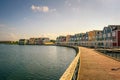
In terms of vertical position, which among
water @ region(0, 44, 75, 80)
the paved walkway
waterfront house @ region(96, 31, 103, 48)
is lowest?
water @ region(0, 44, 75, 80)

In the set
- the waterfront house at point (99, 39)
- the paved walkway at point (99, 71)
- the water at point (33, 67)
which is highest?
the waterfront house at point (99, 39)

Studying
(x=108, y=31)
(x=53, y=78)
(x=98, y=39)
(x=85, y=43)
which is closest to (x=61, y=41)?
(x=85, y=43)

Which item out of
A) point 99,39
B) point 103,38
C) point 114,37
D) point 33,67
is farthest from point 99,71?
point 99,39

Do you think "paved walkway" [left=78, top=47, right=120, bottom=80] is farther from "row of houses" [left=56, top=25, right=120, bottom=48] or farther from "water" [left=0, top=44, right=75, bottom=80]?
"row of houses" [left=56, top=25, right=120, bottom=48]

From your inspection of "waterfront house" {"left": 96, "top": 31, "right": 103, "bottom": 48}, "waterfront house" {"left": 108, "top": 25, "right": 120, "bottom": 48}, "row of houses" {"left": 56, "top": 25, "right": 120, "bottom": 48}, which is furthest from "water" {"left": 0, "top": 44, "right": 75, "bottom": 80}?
"waterfront house" {"left": 96, "top": 31, "right": 103, "bottom": 48}

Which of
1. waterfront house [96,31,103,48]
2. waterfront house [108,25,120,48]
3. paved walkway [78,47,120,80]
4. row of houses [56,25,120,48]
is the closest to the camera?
paved walkway [78,47,120,80]

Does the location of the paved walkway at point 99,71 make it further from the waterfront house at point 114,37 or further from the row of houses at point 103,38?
the row of houses at point 103,38

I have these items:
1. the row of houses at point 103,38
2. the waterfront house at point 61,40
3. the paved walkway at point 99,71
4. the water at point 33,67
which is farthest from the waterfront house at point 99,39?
the waterfront house at point 61,40

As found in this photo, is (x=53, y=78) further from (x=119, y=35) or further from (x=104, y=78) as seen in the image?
(x=119, y=35)

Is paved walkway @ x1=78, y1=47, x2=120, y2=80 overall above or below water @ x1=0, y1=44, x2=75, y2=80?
above

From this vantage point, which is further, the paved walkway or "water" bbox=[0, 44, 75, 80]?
"water" bbox=[0, 44, 75, 80]

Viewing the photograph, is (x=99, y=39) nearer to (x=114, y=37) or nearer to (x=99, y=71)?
(x=114, y=37)

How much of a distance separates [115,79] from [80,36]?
12314cm

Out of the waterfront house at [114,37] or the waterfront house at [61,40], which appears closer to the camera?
the waterfront house at [114,37]
